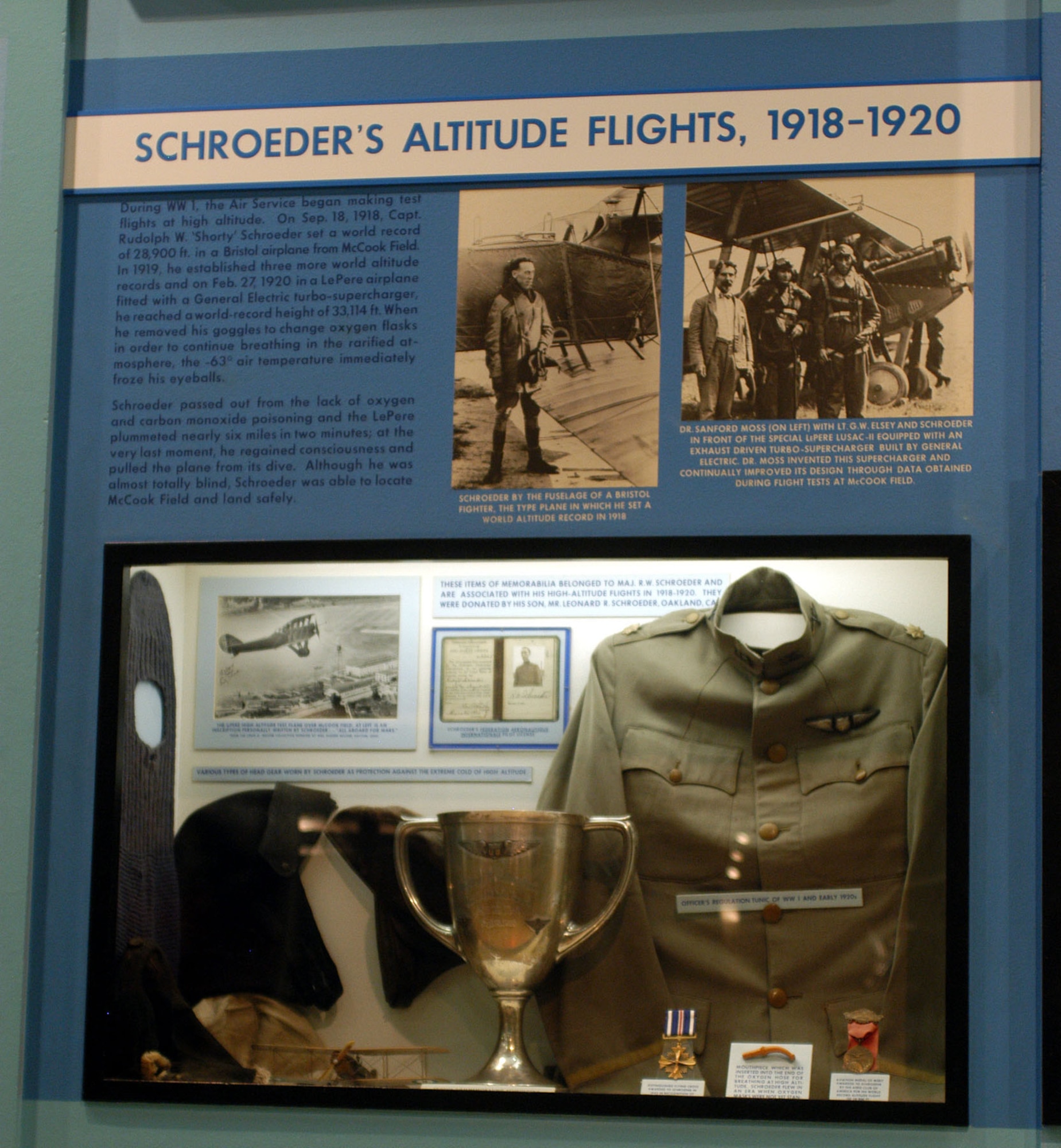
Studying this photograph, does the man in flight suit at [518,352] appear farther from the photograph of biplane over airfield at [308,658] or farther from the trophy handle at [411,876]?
the trophy handle at [411,876]

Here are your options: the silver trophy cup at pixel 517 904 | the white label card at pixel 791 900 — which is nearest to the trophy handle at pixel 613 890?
the silver trophy cup at pixel 517 904

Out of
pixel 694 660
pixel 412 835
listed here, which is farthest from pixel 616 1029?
pixel 694 660

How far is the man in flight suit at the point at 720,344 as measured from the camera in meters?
1.73

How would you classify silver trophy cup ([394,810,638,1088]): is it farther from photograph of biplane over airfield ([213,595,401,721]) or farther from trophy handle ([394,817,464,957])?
photograph of biplane over airfield ([213,595,401,721])

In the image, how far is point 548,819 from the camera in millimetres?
1618

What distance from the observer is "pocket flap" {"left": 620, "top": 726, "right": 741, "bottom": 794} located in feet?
5.41

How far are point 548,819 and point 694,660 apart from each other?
0.27m

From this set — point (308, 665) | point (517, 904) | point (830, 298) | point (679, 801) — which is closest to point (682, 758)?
point (679, 801)

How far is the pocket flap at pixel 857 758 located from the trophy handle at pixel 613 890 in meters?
0.22

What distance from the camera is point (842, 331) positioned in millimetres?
1724

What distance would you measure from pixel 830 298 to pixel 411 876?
918 mm

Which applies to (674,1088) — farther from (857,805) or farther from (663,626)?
(663,626)

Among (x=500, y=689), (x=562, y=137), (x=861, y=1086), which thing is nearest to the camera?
(x=861, y=1086)

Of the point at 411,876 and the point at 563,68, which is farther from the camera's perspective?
the point at 563,68
